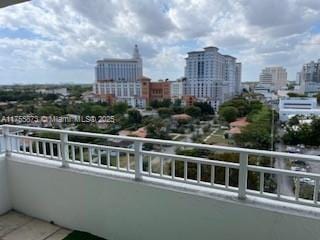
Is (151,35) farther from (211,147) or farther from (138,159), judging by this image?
(211,147)

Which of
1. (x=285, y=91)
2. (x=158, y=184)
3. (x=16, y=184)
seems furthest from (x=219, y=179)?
(x=16, y=184)

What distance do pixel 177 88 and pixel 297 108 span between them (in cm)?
156

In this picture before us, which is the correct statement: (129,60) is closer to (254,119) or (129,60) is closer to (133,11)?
(133,11)

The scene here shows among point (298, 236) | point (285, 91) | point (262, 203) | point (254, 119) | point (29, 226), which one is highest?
point (285, 91)

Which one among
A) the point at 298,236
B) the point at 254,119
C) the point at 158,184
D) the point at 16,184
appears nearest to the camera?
the point at 298,236

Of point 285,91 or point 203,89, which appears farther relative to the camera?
A: point 203,89

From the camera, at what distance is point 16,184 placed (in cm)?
320

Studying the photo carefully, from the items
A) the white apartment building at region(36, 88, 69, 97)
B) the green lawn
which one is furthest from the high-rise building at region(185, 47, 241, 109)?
the green lawn

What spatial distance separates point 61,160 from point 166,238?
1454 millimetres

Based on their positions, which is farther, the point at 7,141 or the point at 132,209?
the point at 7,141

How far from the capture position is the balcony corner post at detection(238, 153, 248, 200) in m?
1.96

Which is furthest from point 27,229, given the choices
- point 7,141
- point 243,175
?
point 243,175

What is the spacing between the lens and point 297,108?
2672 mm

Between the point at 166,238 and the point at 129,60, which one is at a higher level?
the point at 129,60
